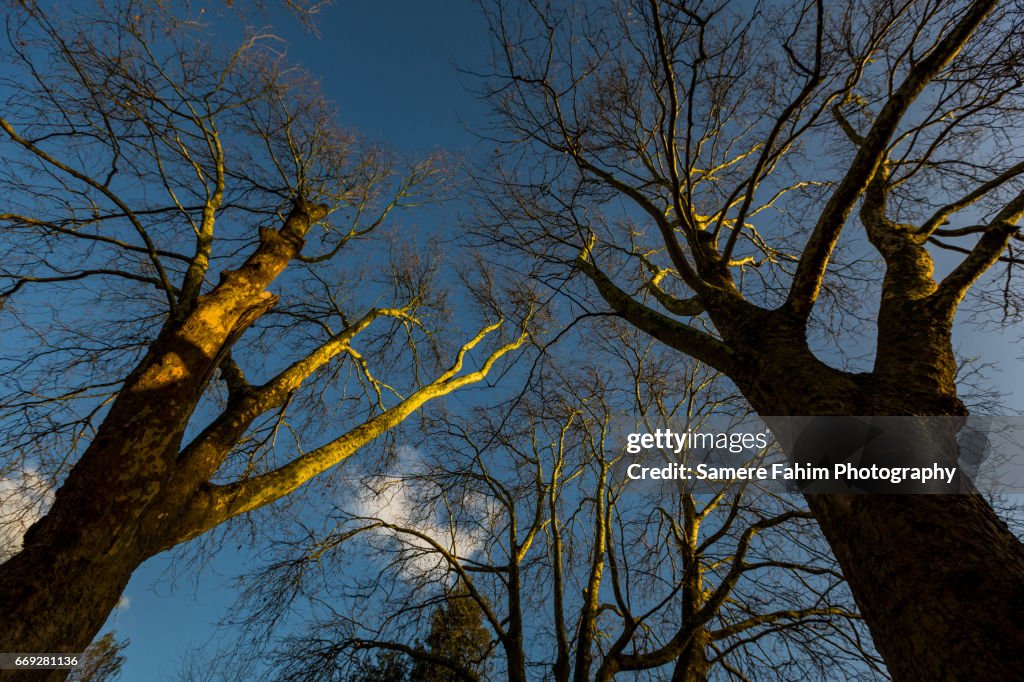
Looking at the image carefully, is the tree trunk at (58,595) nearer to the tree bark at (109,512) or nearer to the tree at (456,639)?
the tree bark at (109,512)

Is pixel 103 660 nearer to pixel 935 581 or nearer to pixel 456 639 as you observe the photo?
pixel 456 639

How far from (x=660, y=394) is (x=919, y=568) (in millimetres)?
3733

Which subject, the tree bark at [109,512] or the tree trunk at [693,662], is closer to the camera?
the tree bark at [109,512]

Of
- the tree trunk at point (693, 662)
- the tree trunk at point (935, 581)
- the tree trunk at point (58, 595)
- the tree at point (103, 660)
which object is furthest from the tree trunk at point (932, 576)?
the tree at point (103, 660)

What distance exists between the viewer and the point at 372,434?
12.2 feet

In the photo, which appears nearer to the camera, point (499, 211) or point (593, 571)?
point (499, 211)

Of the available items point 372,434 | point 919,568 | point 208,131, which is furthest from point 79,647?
point 208,131

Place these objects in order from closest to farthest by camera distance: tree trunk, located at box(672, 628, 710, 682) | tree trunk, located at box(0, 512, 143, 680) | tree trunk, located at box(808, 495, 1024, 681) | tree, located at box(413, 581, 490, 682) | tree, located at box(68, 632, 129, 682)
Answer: tree trunk, located at box(808, 495, 1024, 681) → tree trunk, located at box(0, 512, 143, 680) → tree trunk, located at box(672, 628, 710, 682) → tree, located at box(413, 581, 490, 682) → tree, located at box(68, 632, 129, 682)

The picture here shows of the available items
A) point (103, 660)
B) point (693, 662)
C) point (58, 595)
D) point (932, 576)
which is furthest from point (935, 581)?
point (103, 660)

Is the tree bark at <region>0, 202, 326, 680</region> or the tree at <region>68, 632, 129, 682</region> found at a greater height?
the tree bark at <region>0, 202, 326, 680</region>

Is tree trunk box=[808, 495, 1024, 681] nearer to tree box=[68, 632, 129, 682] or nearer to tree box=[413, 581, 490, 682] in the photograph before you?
tree box=[413, 581, 490, 682]

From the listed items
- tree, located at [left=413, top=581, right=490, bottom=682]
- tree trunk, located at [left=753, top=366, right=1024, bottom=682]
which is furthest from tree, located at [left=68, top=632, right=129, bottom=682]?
tree trunk, located at [left=753, top=366, right=1024, bottom=682]

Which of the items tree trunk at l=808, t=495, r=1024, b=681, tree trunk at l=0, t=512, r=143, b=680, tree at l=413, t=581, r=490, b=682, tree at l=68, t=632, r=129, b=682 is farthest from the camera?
tree at l=68, t=632, r=129, b=682

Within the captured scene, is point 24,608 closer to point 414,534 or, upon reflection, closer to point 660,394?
point 414,534
